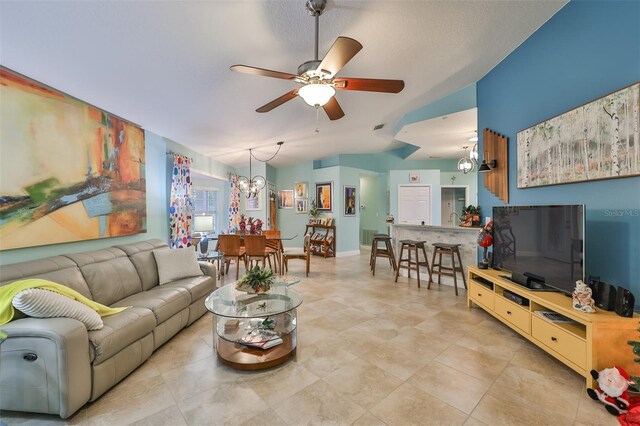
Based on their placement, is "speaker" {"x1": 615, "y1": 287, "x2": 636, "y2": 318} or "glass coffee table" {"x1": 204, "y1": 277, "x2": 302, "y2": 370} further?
"glass coffee table" {"x1": 204, "y1": 277, "x2": 302, "y2": 370}

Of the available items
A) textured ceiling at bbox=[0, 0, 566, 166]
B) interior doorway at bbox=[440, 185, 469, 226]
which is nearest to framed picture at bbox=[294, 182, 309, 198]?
textured ceiling at bbox=[0, 0, 566, 166]

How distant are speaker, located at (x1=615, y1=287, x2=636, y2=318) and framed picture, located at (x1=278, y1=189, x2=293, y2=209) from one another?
7.11 metres

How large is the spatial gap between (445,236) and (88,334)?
15.2ft

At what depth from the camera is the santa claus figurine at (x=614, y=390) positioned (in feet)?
5.03

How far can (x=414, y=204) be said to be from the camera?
22.6 feet

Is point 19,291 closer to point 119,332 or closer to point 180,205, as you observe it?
point 119,332

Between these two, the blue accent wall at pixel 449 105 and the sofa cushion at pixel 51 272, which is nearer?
the sofa cushion at pixel 51 272

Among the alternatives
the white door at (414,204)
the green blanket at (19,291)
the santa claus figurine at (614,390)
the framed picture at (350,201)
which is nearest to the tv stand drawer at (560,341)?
the santa claus figurine at (614,390)

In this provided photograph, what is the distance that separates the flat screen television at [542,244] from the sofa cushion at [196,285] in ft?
11.4

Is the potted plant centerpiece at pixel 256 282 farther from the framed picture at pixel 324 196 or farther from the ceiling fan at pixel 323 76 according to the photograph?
the framed picture at pixel 324 196

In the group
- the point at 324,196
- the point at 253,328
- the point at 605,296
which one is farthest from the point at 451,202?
the point at 253,328

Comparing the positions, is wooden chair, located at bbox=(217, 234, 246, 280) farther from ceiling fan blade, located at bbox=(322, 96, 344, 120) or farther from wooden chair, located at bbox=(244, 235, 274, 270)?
ceiling fan blade, located at bbox=(322, 96, 344, 120)

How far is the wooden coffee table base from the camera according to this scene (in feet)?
6.63

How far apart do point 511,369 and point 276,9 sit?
10.7ft
